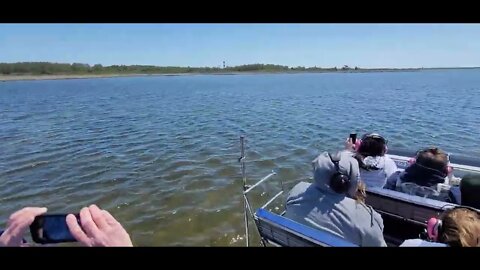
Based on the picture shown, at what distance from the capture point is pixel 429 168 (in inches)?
175

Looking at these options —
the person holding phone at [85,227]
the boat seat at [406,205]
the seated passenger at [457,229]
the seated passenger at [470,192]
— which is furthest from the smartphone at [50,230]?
the seated passenger at [470,192]

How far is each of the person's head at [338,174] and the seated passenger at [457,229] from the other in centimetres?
65

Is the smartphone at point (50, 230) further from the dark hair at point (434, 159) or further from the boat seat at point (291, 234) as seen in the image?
the dark hair at point (434, 159)

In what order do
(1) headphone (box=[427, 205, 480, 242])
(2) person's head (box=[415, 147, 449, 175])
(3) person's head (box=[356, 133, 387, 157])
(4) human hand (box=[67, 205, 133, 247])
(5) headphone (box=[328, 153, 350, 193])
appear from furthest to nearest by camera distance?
1. (3) person's head (box=[356, 133, 387, 157])
2. (2) person's head (box=[415, 147, 449, 175])
3. (5) headphone (box=[328, 153, 350, 193])
4. (1) headphone (box=[427, 205, 480, 242])
5. (4) human hand (box=[67, 205, 133, 247])

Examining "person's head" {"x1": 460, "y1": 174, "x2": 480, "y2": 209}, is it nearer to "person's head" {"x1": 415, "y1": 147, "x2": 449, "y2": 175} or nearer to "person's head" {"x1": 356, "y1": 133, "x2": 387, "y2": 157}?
"person's head" {"x1": 415, "y1": 147, "x2": 449, "y2": 175}

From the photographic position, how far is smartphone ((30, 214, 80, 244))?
44.3 inches

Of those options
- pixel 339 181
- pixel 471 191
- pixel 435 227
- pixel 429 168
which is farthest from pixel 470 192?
pixel 339 181

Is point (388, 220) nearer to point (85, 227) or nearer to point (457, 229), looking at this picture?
point (457, 229)

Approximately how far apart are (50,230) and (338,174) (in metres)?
2.42

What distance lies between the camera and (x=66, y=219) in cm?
109

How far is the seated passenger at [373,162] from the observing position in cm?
481

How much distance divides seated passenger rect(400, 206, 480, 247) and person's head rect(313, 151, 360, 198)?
0.65 metres

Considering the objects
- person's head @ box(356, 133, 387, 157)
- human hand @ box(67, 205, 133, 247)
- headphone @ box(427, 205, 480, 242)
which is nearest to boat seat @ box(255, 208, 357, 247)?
headphone @ box(427, 205, 480, 242)
